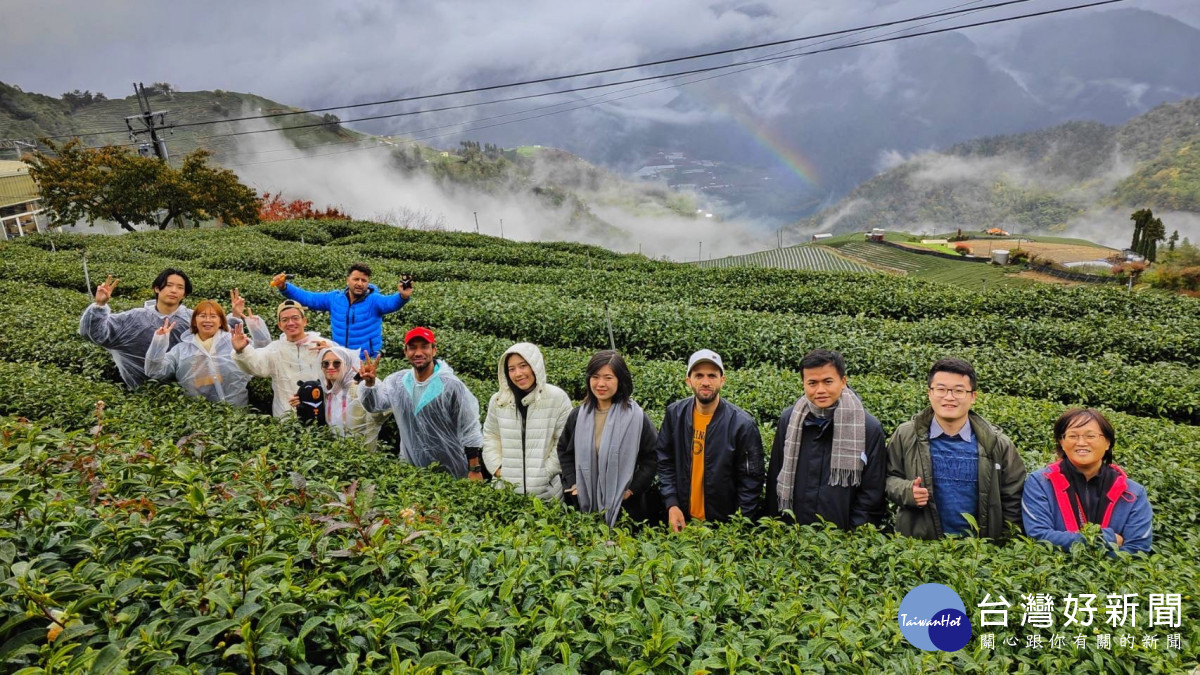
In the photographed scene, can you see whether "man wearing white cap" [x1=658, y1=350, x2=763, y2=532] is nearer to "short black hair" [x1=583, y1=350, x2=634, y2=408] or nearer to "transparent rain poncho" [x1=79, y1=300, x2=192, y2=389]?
"short black hair" [x1=583, y1=350, x2=634, y2=408]

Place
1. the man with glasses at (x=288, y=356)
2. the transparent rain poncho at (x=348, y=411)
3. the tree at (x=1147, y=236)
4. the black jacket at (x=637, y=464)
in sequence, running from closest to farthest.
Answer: the black jacket at (x=637, y=464)
the transparent rain poncho at (x=348, y=411)
the man with glasses at (x=288, y=356)
the tree at (x=1147, y=236)

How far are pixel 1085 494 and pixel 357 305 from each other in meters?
6.50

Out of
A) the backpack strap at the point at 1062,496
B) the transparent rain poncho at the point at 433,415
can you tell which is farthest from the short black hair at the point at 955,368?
the transparent rain poncho at the point at 433,415

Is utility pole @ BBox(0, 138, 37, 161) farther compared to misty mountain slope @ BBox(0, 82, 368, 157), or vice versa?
misty mountain slope @ BBox(0, 82, 368, 157)

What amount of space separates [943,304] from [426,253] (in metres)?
15.5

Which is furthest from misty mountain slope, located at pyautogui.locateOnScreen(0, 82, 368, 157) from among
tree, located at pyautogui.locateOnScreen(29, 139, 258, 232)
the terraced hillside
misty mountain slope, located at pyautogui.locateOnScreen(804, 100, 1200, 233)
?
misty mountain slope, located at pyautogui.locateOnScreen(804, 100, 1200, 233)

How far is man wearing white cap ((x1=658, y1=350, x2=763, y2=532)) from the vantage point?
12.7 ft

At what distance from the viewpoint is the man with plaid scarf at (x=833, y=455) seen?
11.7 ft

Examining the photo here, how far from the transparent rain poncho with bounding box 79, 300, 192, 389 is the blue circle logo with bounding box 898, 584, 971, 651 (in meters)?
6.07

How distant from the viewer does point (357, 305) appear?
6875 millimetres

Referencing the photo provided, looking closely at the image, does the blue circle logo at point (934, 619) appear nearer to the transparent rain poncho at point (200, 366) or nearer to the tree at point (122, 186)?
the transparent rain poncho at point (200, 366)

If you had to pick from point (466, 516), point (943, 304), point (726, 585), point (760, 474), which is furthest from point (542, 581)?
point (943, 304)

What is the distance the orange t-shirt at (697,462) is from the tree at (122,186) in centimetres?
3398

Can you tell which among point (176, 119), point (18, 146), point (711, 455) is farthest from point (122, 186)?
point (176, 119)
